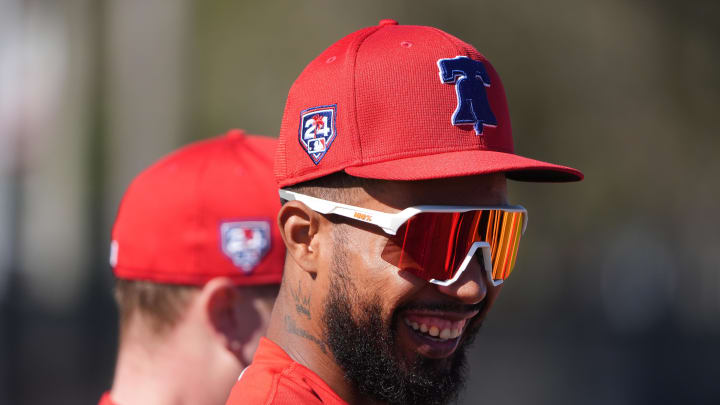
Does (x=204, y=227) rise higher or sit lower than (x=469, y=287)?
lower

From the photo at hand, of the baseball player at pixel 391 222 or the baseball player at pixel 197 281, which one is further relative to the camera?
the baseball player at pixel 197 281

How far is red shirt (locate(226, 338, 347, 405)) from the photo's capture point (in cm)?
228

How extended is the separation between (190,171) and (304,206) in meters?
1.22

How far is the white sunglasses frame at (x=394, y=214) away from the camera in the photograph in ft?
7.68

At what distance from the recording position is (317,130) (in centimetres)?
247

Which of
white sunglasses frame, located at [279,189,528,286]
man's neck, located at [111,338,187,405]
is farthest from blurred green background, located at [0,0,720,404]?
white sunglasses frame, located at [279,189,528,286]

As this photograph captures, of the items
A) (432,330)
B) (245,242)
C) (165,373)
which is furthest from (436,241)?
(165,373)

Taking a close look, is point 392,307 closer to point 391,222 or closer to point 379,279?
point 379,279

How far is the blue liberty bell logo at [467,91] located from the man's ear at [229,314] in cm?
144

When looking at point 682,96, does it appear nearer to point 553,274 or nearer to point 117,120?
point 553,274

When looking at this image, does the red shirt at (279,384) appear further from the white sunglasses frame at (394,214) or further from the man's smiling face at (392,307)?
the white sunglasses frame at (394,214)

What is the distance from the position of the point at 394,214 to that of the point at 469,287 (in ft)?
0.96

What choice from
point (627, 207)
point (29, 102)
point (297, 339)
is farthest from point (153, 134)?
point (297, 339)

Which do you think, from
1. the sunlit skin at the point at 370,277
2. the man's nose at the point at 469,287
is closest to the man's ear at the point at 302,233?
the sunlit skin at the point at 370,277
